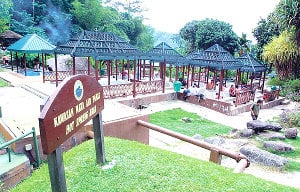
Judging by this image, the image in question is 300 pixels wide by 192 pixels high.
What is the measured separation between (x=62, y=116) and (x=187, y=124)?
973cm

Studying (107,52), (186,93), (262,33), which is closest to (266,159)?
(107,52)

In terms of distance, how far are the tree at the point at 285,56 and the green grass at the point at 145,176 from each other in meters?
16.1

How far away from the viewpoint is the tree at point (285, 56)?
18.0m

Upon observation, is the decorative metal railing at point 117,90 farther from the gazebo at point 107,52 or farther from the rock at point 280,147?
the rock at point 280,147

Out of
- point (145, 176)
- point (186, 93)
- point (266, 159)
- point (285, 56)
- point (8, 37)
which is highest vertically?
point (8, 37)

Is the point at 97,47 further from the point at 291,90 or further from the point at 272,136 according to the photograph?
the point at 291,90

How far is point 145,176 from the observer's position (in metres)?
3.79

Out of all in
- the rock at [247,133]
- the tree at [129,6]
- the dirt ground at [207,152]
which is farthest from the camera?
the tree at [129,6]

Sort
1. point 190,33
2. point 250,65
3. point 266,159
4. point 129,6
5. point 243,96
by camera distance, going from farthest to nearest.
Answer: point 129,6
point 190,33
point 250,65
point 243,96
point 266,159

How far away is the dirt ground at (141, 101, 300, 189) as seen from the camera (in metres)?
6.40

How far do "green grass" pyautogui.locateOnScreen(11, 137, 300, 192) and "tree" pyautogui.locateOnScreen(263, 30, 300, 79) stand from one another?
16095 millimetres

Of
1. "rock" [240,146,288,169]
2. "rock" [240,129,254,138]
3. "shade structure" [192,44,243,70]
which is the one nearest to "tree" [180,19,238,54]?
"shade structure" [192,44,243,70]

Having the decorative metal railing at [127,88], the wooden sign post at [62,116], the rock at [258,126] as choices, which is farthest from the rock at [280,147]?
the decorative metal railing at [127,88]

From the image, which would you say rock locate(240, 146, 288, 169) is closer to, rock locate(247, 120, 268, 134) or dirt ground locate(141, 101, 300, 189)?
dirt ground locate(141, 101, 300, 189)
